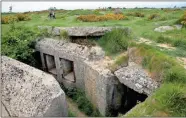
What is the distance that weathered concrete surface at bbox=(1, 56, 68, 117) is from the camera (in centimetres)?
827

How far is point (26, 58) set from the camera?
14.7 meters

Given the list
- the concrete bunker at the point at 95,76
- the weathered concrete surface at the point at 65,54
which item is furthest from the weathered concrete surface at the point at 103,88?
the weathered concrete surface at the point at 65,54

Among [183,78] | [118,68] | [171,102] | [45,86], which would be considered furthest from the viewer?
[118,68]

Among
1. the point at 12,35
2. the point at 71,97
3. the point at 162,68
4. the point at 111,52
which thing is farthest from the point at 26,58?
the point at 162,68

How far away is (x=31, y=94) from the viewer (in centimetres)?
870

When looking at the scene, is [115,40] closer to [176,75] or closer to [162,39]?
[162,39]

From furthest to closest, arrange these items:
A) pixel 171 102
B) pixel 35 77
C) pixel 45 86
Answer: pixel 35 77, pixel 45 86, pixel 171 102

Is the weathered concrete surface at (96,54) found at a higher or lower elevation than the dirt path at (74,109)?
higher

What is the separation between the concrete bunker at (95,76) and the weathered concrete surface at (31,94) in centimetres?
217

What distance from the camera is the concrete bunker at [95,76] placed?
9.88 metres

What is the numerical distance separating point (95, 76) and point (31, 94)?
3164 millimetres

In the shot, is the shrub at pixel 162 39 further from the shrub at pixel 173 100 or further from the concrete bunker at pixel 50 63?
the concrete bunker at pixel 50 63

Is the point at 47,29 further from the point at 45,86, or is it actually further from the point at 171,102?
the point at 171,102

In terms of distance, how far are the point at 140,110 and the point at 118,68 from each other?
382cm
